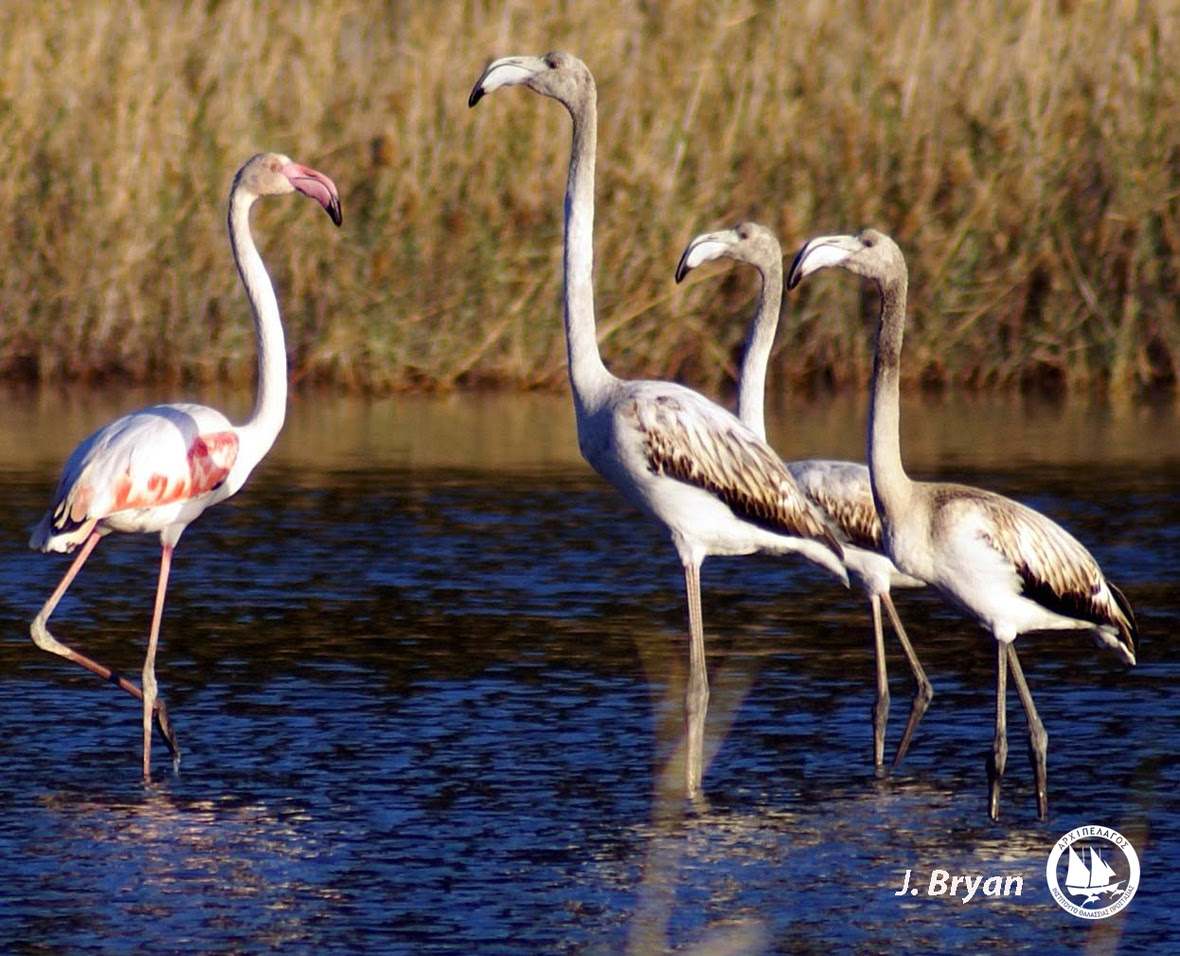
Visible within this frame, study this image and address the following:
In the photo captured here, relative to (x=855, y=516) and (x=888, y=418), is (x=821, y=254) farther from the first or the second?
(x=855, y=516)

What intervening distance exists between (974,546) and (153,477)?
2572mm

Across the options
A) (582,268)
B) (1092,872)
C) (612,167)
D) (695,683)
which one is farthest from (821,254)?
(612,167)

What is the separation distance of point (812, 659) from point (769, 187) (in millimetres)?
7110

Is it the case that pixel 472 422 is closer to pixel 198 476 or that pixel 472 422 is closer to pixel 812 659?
pixel 812 659

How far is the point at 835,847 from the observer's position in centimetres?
646

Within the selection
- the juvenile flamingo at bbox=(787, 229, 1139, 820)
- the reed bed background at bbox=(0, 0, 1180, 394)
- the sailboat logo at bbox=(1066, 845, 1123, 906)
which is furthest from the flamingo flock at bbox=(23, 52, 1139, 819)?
the reed bed background at bbox=(0, 0, 1180, 394)

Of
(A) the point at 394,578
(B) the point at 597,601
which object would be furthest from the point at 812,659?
(A) the point at 394,578

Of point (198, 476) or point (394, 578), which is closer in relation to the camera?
point (198, 476)

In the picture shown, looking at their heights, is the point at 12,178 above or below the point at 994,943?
above

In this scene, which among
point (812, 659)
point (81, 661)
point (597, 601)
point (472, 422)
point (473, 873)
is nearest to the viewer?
point (473, 873)

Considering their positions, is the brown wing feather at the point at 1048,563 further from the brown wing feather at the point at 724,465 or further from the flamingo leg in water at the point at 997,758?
the brown wing feather at the point at 724,465

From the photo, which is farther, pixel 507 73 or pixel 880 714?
pixel 507 73

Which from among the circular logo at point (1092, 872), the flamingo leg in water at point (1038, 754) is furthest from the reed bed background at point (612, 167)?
the circular logo at point (1092, 872)

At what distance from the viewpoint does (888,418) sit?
701 centimetres
